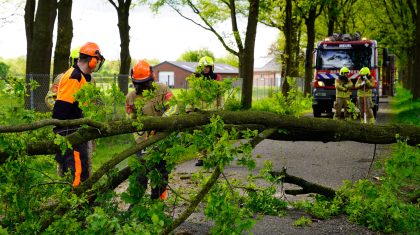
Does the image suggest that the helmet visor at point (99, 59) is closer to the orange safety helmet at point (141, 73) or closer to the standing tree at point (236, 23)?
the orange safety helmet at point (141, 73)

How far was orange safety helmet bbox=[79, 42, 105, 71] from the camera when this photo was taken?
6.11 m

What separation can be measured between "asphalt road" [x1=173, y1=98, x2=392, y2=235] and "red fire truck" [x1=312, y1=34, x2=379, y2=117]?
302 inches

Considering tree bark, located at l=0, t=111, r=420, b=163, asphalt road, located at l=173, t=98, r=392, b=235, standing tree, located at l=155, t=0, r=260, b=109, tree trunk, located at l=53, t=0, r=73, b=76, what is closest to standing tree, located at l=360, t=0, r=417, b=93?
standing tree, located at l=155, t=0, r=260, b=109

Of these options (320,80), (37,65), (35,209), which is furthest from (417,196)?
(320,80)

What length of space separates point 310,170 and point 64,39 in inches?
352

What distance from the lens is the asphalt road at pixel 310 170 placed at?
572cm

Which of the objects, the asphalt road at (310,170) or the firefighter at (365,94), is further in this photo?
the firefighter at (365,94)

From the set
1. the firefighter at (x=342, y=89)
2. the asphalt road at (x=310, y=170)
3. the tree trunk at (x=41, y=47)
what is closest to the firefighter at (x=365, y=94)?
the firefighter at (x=342, y=89)

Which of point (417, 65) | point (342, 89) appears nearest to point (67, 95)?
point (342, 89)

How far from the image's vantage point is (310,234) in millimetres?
5531

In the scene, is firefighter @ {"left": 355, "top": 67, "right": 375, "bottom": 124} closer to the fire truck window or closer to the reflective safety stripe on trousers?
the fire truck window

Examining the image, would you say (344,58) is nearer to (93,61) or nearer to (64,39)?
(64,39)

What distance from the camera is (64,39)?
1596 cm

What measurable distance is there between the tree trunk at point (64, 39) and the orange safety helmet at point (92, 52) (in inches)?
386
